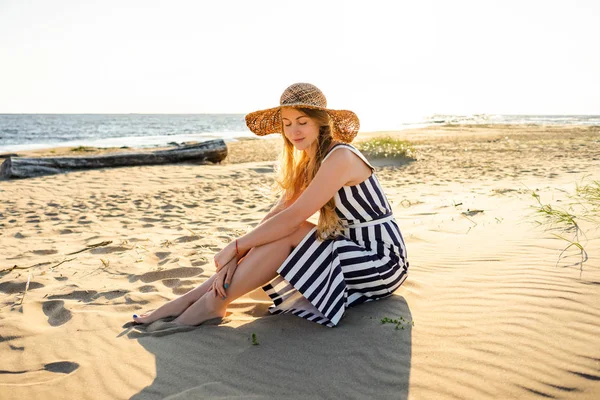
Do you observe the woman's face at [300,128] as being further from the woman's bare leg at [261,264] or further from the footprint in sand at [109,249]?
the footprint in sand at [109,249]

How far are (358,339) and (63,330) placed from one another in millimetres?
1701

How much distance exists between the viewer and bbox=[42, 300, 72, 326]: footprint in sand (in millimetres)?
2848

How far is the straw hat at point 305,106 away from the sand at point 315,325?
114 centimetres

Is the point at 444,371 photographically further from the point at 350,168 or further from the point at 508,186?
the point at 508,186

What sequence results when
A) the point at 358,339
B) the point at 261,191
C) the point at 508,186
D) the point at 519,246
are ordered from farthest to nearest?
the point at 261,191, the point at 508,186, the point at 519,246, the point at 358,339

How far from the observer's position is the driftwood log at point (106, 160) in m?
9.68

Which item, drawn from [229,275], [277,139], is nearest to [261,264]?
[229,275]

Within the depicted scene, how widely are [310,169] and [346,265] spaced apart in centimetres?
71

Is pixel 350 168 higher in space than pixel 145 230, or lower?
higher

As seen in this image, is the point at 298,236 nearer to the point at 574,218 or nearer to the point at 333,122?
the point at 333,122

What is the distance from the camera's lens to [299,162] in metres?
3.21

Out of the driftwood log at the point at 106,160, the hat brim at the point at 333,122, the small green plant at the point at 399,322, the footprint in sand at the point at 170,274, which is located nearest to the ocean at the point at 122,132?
the driftwood log at the point at 106,160

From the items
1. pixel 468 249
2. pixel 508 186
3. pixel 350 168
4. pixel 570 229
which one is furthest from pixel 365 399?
pixel 508 186

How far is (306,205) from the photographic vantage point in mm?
2684
